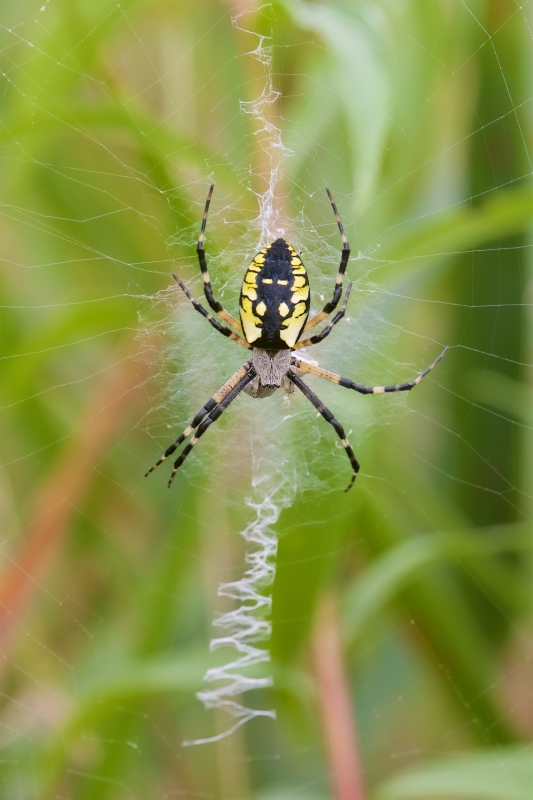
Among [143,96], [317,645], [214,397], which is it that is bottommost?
[317,645]

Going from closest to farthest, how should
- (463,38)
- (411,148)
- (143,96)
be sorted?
(411,148)
(463,38)
(143,96)

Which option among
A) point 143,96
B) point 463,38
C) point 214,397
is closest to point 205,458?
point 214,397

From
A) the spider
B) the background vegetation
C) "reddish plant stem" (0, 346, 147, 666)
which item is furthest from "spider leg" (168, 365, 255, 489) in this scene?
"reddish plant stem" (0, 346, 147, 666)

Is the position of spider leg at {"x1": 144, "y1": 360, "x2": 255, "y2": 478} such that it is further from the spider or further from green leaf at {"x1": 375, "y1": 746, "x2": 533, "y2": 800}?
green leaf at {"x1": 375, "y1": 746, "x2": 533, "y2": 800}

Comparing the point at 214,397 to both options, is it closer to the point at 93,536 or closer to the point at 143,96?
the point at 93,536

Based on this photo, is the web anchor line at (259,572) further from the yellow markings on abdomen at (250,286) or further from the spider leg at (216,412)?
the spider leg at (216,412)
